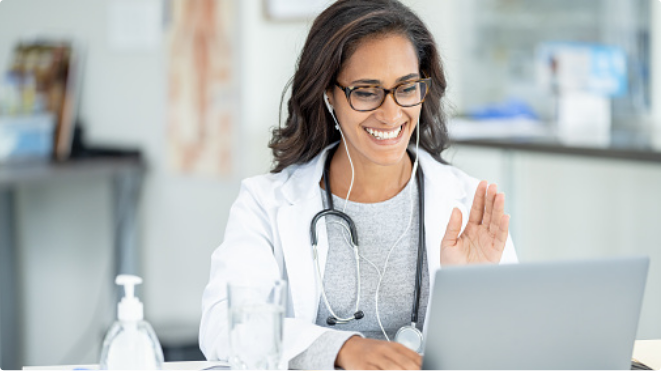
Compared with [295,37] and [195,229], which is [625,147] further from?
[195,229]

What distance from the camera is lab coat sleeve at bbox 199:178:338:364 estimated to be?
150 centimetres

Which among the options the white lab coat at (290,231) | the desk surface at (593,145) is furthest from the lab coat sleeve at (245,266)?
the desk surface at (593,145)

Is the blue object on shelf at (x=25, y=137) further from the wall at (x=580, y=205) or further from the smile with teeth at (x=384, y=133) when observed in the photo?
the smile with teeth at (x=384, y=133)

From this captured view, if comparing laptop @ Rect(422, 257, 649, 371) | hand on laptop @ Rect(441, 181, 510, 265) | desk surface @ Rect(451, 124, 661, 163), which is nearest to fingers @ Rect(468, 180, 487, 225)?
hand on laptop @ Rect(441, 181, 510, 265)

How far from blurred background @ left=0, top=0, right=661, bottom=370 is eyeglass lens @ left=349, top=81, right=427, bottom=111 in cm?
154

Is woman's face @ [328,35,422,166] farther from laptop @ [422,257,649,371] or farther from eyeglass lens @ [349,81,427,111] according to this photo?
laptop @ [422,257,649,371]

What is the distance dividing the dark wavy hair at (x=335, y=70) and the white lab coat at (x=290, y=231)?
1.7 inches

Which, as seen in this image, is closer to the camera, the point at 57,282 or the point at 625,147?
the point at 625,147

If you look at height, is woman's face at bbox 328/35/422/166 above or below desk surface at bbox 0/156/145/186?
above

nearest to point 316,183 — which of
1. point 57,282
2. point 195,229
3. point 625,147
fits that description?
point 625,147

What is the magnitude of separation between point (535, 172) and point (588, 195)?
27cm

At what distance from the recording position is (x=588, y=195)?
3209 mm

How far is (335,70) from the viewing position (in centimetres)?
177

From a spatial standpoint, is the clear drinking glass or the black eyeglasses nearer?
the clear drinking glass
